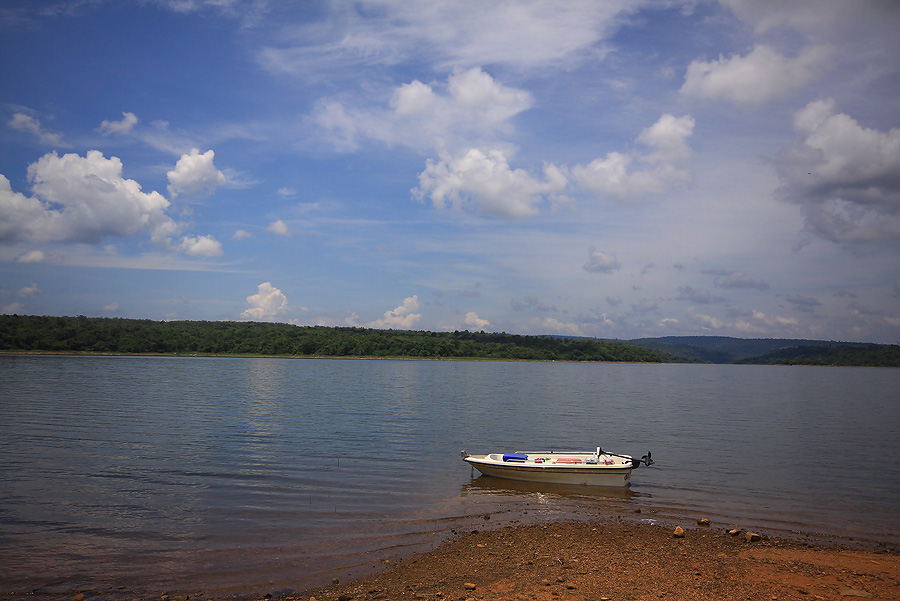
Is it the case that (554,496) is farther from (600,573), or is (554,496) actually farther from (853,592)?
(853,592)

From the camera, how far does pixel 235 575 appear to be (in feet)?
42.2

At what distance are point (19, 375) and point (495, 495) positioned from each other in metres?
81.8

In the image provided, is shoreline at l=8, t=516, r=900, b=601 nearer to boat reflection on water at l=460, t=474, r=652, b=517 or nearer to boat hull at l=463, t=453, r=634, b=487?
boat reflection on water at l=460, t=474, r=652, b=517

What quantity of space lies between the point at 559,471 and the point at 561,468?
174 mm

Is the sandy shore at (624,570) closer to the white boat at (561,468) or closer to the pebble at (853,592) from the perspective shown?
the pebble at (853,592)

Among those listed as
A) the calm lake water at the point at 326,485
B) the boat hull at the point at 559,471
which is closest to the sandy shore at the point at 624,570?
the calm lake water at the point at 326,485

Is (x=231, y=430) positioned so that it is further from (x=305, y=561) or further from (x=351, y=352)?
(x=351, y=352)

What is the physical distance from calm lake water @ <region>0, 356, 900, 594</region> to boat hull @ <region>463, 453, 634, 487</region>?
55cm

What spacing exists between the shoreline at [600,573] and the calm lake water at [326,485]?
2.67 feet

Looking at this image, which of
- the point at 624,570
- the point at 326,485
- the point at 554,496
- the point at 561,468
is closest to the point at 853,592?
the point at 624,570

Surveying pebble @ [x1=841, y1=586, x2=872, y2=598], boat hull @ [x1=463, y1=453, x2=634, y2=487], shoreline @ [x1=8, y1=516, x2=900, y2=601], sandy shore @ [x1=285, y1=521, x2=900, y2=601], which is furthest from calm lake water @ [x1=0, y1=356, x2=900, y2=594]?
pebble @ [x1=841, y1=586, x2=872, y2=598]

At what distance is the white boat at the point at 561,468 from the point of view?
2272cm

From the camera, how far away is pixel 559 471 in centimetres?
2292

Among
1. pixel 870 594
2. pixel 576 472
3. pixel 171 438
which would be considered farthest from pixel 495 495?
pixel 171 438
